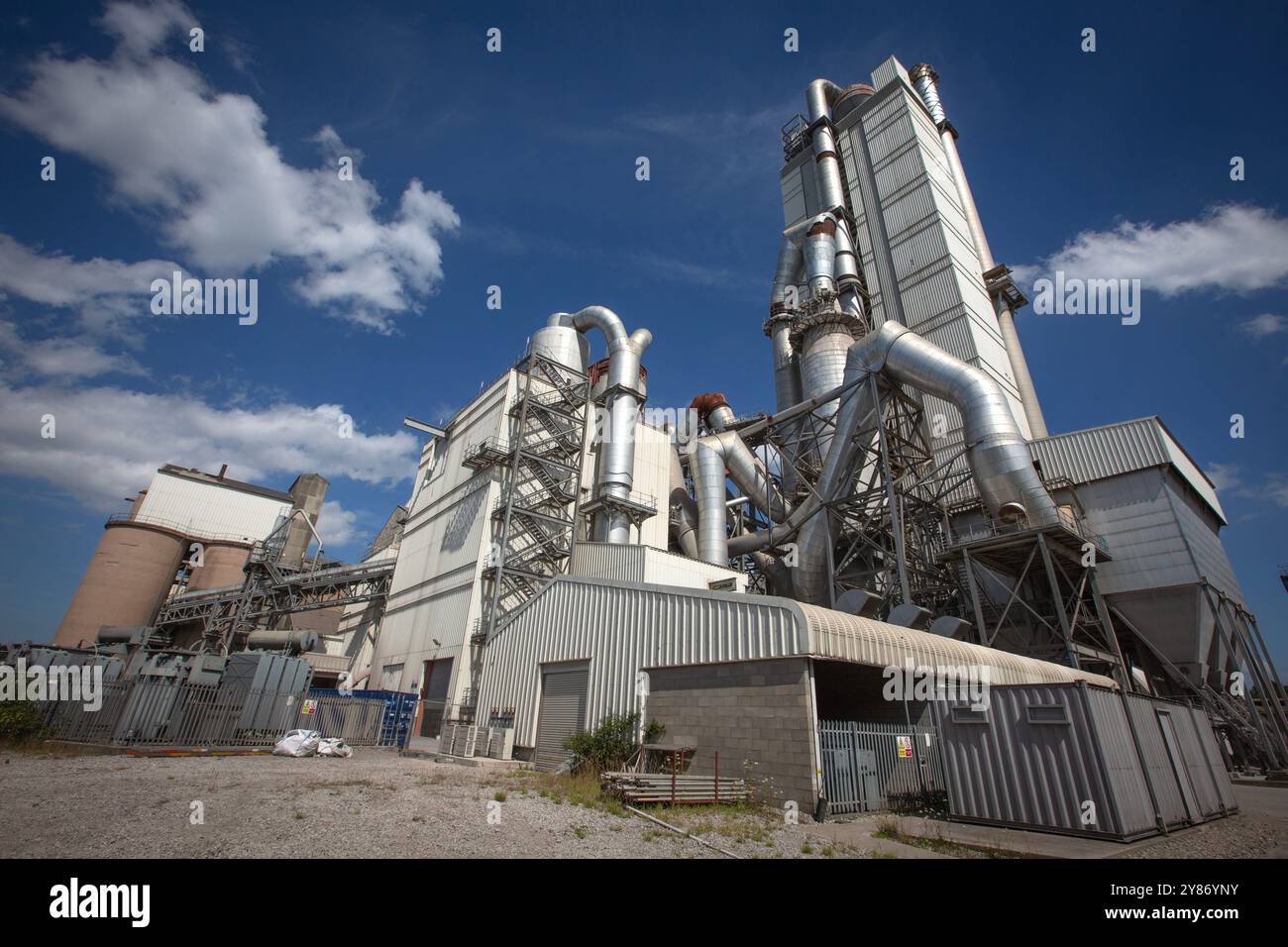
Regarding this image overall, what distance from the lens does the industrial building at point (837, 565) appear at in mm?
10891

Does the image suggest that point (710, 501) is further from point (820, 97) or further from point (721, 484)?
point (820, 97)

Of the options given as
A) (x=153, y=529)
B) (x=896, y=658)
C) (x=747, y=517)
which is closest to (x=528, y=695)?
(x=896, y=658)

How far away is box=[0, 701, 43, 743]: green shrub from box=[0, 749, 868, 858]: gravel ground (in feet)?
7.37

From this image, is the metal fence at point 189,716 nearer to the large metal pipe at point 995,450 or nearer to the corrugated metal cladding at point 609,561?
the corrugated metal cladding at point 609,561

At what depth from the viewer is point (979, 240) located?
38031mm

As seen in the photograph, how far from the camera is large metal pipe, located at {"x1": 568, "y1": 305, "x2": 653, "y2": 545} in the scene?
28781mm

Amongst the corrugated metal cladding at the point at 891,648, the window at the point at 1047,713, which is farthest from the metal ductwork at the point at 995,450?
the window at the point at 1047,713

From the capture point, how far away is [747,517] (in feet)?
119

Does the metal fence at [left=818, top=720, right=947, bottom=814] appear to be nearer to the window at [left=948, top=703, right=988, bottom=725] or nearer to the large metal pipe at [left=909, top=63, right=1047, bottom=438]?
the window at [left=948, top=703, right=988, bottom=725]

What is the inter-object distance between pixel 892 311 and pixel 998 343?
6284 mm

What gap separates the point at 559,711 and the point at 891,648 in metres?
9.68

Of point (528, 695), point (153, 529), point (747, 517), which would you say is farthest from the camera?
point (153, 529)

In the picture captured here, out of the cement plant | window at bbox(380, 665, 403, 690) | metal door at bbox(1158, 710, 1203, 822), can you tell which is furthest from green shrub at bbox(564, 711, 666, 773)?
window at bbox(380, 665, 403, 690)
